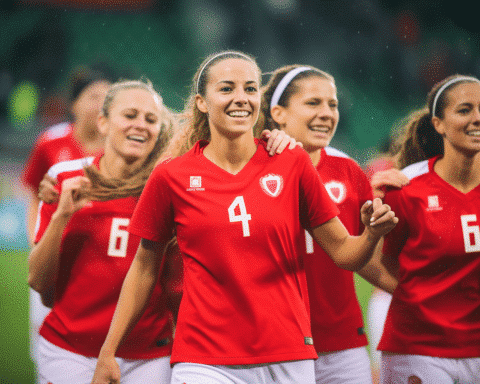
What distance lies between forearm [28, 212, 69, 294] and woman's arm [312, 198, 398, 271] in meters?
1.35

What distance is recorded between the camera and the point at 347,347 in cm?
318

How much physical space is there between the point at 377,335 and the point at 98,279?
3233mm

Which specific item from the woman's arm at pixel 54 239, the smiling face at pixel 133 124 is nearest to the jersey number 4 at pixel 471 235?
the smiling face at pixel 133 124

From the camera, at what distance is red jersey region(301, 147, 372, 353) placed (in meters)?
3.15

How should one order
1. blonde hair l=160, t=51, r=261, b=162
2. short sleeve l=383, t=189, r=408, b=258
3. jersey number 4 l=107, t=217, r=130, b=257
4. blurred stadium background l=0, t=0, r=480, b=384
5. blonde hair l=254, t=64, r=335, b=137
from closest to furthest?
blonde hair l=160, t=51, r=261, b=162 < jersey number 4 l=107, t=217, r=130, b=257 < short sleeve l=383, t=189, r=408, b=258 < blonde hair l=254, t=64, r=335, b=137 < blurred stadium background l=0, t=0, r=480, b=384

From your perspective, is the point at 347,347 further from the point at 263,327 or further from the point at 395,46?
the point at 395,46

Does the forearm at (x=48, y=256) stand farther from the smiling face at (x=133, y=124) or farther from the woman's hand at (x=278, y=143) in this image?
the woman's hand at (x=278, y=143)

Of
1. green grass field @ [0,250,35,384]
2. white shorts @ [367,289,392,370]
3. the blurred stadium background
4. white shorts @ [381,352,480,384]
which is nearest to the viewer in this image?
white shorts @ [381,352,480,384]

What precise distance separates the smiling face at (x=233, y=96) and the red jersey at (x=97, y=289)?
0.87 metres

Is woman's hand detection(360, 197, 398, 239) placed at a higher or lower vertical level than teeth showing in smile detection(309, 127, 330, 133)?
lower

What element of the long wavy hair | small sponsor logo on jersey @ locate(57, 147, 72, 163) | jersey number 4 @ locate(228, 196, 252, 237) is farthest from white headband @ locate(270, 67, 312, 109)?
small sponsor logo on jersey @ locate(57, 147, 72, 163)

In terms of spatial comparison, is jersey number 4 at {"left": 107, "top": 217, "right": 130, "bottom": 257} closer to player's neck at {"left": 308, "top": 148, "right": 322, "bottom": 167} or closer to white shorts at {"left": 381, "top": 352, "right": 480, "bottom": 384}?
player's neck at {"left": 308, "top": 148, "right": 322, "bottom": 167}

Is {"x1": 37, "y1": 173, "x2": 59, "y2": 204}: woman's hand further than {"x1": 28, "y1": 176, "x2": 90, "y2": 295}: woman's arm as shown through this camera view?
Yes

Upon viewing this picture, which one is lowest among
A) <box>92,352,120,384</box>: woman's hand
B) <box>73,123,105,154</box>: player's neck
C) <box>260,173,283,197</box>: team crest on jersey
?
<box>92,352,120,384</box>: woman's hand
